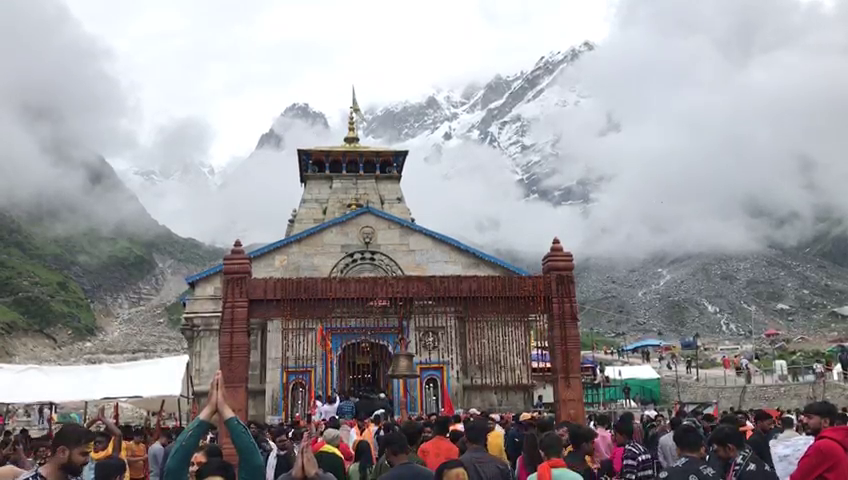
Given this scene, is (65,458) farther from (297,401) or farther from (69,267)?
(69,267)

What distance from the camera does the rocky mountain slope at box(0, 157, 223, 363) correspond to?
70.1 meters

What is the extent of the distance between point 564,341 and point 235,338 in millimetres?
5418

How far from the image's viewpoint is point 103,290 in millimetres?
99312

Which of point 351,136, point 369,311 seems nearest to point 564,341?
point 369,311

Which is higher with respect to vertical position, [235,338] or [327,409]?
[235,338]

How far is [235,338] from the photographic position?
38.0ft

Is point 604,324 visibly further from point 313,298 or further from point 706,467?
point 706,467

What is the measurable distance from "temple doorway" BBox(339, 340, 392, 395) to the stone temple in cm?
7

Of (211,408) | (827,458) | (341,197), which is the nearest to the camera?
(211,408)

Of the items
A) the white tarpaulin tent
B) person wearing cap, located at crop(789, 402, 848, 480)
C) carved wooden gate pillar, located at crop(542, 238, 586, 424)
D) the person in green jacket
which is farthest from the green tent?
the person in green jacket

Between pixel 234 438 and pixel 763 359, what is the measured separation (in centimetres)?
5007

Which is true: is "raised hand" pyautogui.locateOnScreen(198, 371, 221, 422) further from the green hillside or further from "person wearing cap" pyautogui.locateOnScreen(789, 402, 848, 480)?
the green hillside

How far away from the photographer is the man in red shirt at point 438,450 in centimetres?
714

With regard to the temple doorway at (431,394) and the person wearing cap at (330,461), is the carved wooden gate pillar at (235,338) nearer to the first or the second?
the person wearing cap at (330,461)
